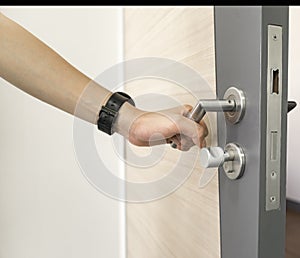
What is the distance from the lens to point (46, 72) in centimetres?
58

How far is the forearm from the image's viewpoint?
574mm

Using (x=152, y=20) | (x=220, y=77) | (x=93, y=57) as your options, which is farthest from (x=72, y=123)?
(x=220, y=77)

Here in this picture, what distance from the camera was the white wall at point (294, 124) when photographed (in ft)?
1.41

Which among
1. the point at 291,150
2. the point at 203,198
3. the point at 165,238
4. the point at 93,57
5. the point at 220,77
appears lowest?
the point at 165,238

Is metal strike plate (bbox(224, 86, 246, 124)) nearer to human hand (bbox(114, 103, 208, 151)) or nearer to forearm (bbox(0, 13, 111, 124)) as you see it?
human hand (bbox(114, 103, 208, 151))

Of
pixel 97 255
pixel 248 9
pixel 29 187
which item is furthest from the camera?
pixel 97 255

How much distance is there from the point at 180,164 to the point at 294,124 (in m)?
0.31

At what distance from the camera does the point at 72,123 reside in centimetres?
111

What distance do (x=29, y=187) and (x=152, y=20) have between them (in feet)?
2.13

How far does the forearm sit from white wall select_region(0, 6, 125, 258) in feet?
1.62

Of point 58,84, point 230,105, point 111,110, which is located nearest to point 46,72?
point 58,84

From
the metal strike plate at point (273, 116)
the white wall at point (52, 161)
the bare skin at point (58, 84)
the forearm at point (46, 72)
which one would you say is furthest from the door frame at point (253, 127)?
the white wall at point (52, 161)

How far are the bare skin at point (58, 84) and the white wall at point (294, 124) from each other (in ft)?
0.52
